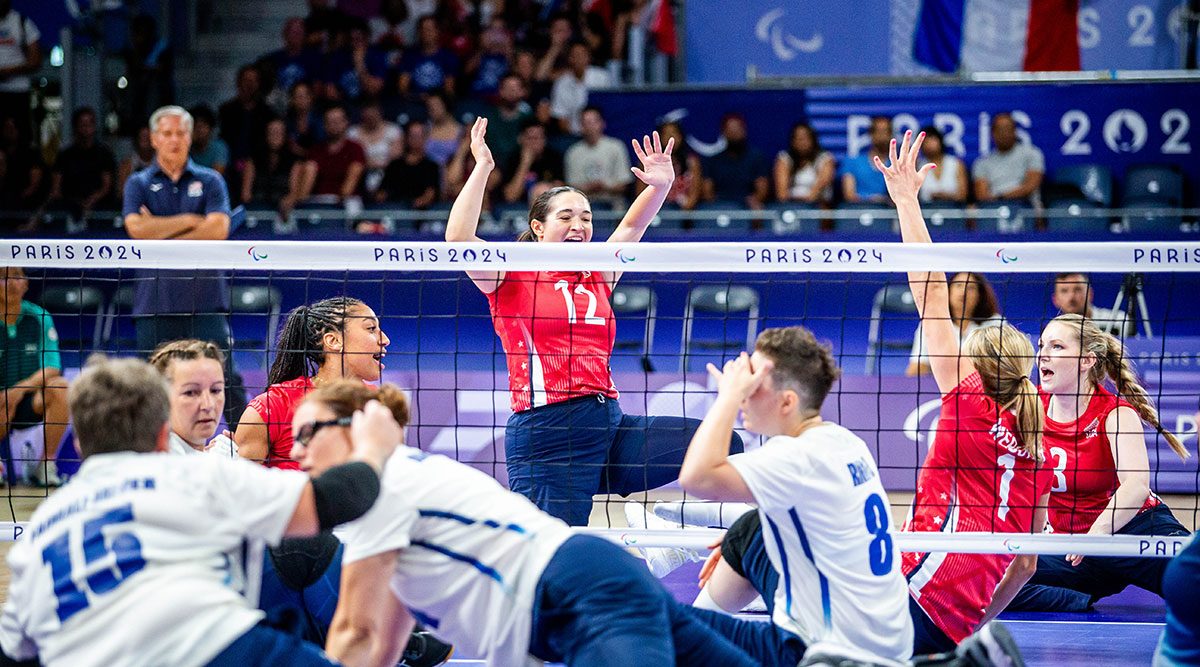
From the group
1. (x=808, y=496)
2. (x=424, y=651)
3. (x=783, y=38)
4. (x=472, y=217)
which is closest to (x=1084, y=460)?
(x=808, y=496)

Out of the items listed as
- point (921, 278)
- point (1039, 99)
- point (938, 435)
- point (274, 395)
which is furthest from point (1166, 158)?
point (274, 395)

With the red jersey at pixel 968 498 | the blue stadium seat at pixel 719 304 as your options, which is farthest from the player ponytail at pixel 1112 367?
the blue stadium seat at pixel 719 304

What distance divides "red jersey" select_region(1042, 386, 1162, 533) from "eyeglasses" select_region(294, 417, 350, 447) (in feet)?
11.3

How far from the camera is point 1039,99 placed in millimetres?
12219

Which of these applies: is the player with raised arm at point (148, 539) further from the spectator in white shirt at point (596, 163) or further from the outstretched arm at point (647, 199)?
the spectator in white shirt at point (596, 163)

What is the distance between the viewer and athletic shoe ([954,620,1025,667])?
3633mm

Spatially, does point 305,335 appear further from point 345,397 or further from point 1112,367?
point 1112,367

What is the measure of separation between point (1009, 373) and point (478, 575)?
2.51 metres

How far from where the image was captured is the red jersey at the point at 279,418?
4.88 m

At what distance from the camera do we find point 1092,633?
5562 mm

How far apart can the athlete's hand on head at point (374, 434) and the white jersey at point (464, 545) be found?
0.05 meters

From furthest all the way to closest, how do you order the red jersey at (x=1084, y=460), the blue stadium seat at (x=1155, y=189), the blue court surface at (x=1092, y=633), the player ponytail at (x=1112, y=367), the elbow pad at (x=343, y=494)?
the blue stadium seat at (x=1155, y=189), the red jersey at (x=1084, y=460), the player ponytail at (x=1112, y=367), the blue court surface at (x=1092, y=633), the elbow pad at (x=343, y=494)

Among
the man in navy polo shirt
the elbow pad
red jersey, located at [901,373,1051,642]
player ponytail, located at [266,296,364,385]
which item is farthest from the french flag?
the elbow pad

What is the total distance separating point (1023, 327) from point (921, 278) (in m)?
5.14
